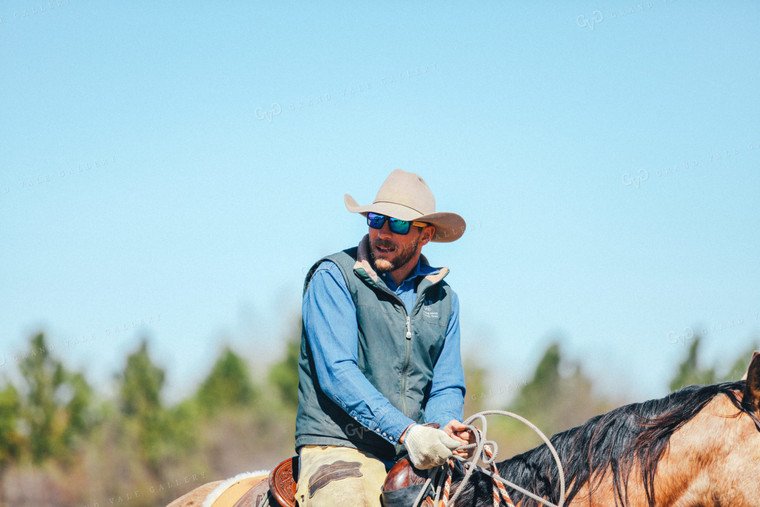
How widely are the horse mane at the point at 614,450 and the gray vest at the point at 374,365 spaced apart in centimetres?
60

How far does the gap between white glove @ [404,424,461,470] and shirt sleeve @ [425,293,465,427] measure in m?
0.72

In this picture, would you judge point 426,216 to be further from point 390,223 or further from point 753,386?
point 753,386

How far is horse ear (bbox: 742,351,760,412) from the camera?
3252 millimetres

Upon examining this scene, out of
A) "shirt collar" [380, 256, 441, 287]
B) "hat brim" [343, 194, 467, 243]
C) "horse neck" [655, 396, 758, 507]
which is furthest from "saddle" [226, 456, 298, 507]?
"horse neck" [655, 396, 758, 507]

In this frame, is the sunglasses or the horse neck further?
the sunglasses

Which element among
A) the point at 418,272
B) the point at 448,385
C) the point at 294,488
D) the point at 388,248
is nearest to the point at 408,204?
the point at 388,248

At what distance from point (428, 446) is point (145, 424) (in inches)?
935

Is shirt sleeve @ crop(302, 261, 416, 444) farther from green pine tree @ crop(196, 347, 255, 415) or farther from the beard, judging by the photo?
green pine tree @ crop(196, 347, 255, 415)

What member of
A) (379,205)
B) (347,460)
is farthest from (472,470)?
(379,205)

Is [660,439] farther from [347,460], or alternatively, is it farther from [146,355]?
[146,355]

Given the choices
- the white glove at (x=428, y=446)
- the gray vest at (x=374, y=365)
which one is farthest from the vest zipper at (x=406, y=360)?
the white glove at (x=428, y=446)

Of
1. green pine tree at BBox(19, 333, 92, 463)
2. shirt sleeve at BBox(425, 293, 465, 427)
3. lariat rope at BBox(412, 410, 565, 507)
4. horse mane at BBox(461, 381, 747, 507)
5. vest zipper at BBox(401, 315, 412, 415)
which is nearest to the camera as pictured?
horse mane at BBox(461, 381, 747, 507)

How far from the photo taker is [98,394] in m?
25.0

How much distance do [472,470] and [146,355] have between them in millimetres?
23015
